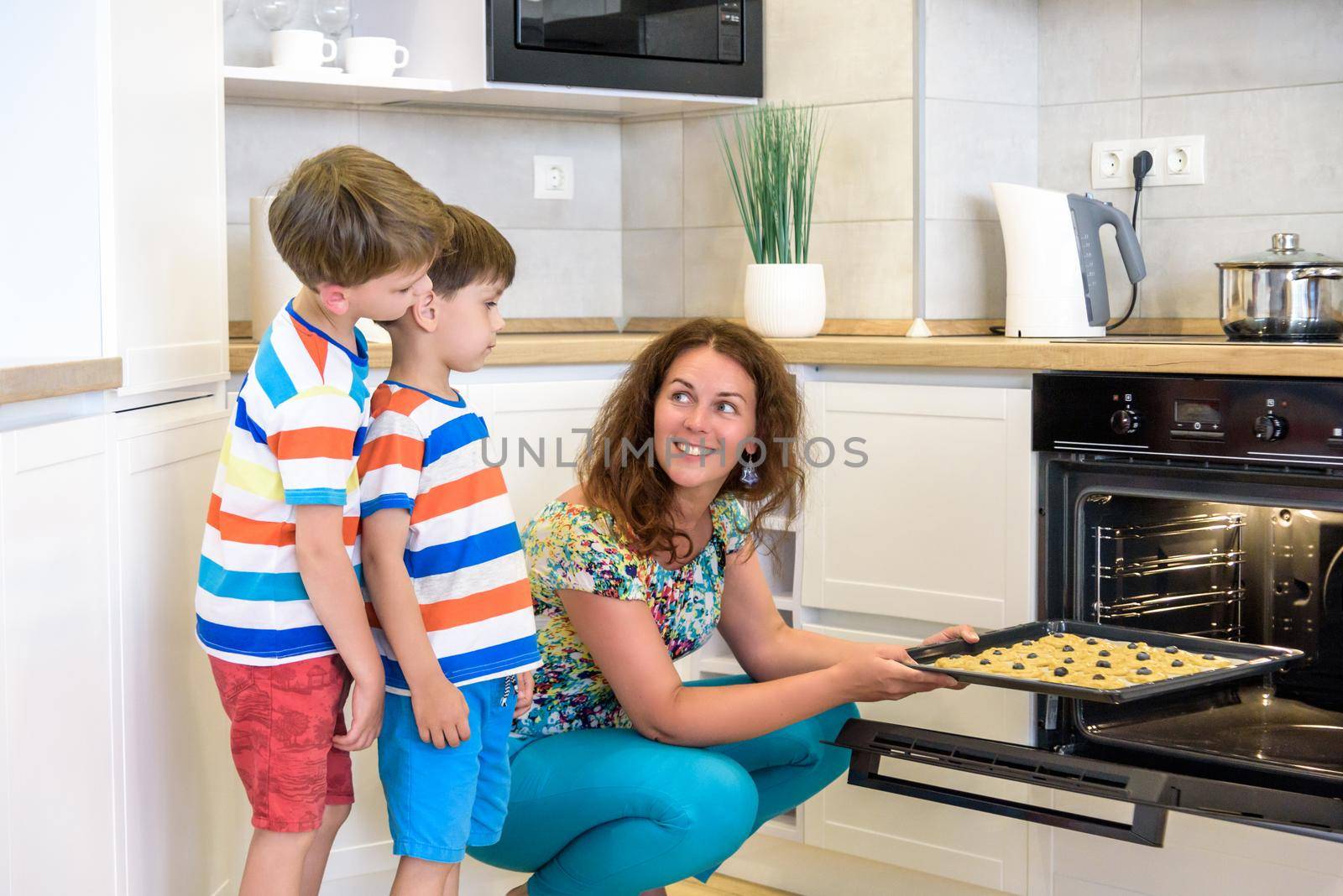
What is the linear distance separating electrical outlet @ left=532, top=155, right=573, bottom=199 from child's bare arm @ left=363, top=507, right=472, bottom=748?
1.57 metres

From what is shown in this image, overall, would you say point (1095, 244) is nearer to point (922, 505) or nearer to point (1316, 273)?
point (1316, 273)

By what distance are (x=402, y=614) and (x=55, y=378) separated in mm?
404

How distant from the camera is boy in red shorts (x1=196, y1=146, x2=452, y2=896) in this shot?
1377 mm

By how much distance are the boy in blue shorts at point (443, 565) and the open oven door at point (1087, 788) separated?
573 mm

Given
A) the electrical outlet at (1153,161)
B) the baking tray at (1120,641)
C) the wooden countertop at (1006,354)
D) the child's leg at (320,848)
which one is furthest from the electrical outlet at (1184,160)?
the child's leg at (320,848)

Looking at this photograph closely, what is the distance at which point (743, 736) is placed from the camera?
5.57 ft

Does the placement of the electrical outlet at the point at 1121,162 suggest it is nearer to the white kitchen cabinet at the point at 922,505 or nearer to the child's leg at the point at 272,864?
the white kitchen cabinet at the point at 922,505

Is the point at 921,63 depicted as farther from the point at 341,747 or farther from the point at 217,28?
the point at 341,747

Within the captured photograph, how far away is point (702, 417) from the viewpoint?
1.70 m

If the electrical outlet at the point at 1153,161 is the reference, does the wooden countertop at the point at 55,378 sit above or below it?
below

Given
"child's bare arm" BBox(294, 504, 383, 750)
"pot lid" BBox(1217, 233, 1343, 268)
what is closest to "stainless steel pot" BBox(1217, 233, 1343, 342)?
"pot lid" BBox(1217, 233, 1343, 268)

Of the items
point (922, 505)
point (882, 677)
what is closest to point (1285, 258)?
point (922, 505)

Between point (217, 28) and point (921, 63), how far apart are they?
4.10 feet

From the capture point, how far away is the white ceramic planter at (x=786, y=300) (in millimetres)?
2479
